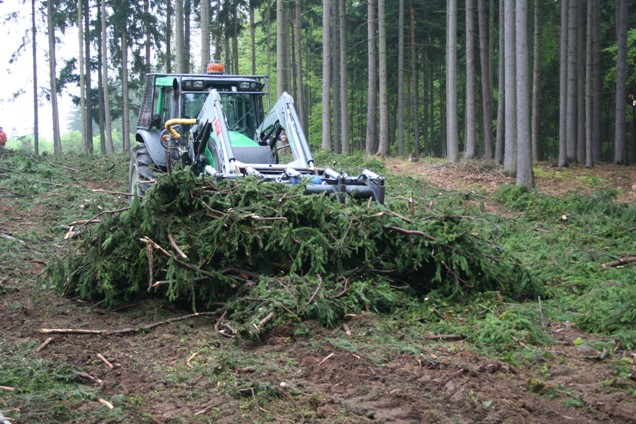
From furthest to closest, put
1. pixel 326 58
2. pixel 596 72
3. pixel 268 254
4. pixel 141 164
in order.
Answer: pixel 596 72
pixel 326 58
pixel 141 164
pixel 268 254

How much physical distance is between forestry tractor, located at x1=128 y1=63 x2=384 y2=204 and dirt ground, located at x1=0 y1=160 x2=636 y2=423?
255 centimetres

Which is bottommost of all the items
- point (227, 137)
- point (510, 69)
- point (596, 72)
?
point (227, 137)

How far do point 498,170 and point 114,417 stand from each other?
17178 mm

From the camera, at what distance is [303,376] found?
5.33 metres

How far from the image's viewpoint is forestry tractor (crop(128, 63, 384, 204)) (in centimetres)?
897

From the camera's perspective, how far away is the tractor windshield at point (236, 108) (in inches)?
468

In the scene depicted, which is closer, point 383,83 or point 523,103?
point 523,103

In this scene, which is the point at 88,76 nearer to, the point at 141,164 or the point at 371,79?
the point at 371,79

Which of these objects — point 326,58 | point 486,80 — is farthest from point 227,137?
point 486,80

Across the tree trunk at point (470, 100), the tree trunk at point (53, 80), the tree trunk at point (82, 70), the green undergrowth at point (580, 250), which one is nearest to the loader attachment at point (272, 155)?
the green undergrowth at point (580, 250)

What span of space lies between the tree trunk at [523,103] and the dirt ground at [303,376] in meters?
11.0

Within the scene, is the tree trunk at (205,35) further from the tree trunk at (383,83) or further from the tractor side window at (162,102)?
the tree trunk at (383,83)

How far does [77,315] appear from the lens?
712 cm

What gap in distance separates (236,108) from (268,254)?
5057 mm
